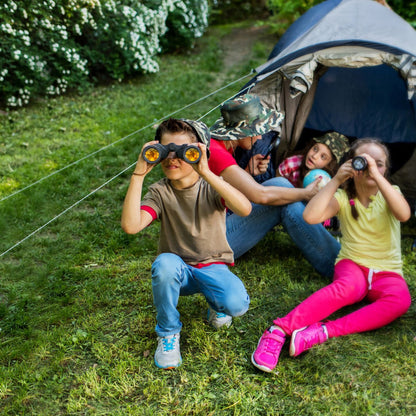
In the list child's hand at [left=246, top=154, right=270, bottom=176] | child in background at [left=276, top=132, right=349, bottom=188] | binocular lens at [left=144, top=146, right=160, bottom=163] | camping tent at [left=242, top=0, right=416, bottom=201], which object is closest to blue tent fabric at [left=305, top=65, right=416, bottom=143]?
camping tent at [left=242, top=0, right=416, bottom=201]

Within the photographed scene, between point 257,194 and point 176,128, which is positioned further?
point 257,194

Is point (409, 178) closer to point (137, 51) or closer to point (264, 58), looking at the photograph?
point (137, 51)

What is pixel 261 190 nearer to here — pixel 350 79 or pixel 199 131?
pixel 199 131

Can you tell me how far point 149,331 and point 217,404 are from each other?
62 cm

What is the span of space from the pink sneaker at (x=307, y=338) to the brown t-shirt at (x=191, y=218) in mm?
570

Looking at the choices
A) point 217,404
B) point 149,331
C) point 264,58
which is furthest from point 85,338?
point 264,58

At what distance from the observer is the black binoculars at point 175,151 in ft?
6.78

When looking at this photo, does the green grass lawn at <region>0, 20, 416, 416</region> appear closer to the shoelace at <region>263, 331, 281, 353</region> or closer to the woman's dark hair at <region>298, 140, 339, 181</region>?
the shoelace at <region>263, 331, 281, 353</region>

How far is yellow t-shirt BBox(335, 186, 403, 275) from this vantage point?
8.53 feet

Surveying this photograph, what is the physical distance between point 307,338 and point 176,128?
1.24 m

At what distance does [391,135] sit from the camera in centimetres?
418

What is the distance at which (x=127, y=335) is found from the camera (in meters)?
2.59

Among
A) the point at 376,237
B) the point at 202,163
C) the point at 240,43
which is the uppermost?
the point at 202,163

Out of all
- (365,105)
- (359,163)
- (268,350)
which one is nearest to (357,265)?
(359,163)
